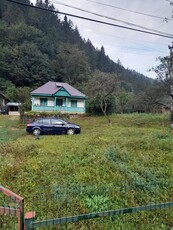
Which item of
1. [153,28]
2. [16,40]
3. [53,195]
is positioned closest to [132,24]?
[153,28]

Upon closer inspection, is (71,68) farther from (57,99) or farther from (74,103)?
(57,99)

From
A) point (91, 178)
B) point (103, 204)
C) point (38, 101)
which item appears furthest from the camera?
point (38, 101)

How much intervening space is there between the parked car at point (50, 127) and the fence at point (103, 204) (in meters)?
8.65

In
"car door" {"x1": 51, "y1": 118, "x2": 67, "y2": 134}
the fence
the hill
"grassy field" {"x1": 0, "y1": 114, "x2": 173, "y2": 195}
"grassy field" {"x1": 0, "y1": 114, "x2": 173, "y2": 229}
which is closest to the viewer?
the fence

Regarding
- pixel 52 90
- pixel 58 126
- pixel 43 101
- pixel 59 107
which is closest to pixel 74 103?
pixel 59 107

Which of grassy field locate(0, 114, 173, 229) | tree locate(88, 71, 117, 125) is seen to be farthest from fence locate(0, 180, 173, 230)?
tree locate(88, 71, 117, 125)

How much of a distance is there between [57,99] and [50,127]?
41.7ft

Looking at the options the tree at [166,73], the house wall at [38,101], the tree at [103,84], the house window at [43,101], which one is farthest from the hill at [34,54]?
the tree at [166,73]

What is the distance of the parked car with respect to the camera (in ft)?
42.4

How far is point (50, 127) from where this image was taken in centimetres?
1304

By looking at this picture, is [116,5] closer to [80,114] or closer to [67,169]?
[67,169]

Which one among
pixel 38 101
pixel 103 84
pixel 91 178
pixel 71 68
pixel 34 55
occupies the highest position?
pixel 34 55

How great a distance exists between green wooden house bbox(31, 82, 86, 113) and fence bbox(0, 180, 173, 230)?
63.8 ft

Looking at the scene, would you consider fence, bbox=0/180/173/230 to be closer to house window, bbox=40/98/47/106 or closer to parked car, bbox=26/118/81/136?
parked car, bbox=26/118/81/136
